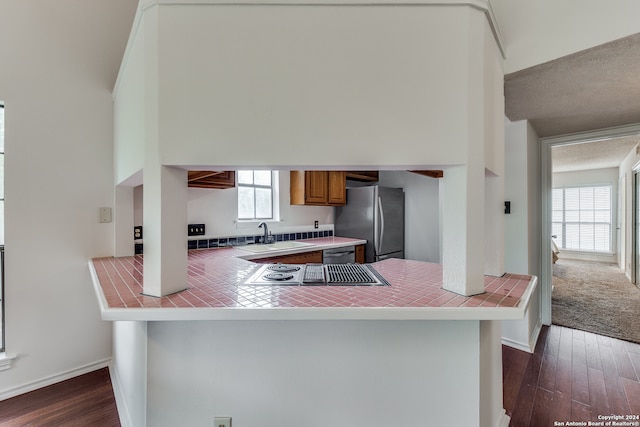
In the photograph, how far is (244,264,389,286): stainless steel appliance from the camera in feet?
4.56

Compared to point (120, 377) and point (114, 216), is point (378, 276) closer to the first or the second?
point (120, 377)

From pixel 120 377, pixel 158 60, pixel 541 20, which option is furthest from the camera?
pixel 120 377

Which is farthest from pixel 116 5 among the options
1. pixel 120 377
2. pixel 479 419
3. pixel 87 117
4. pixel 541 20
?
pixel 479 419

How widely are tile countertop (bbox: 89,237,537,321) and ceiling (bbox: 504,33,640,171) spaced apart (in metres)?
1.17

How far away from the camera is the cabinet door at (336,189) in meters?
3.69

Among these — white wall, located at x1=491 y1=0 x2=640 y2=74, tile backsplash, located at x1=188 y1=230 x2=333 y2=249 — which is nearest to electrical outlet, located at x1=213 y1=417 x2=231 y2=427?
tile backsplash, located at x1=188 y1=230 x2=333 y2=249

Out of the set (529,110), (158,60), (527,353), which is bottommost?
(527,353)

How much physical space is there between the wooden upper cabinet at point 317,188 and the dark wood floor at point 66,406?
247cm

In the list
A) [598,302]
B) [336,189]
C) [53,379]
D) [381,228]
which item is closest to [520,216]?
[381,228]

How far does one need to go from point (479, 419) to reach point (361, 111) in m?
1.41

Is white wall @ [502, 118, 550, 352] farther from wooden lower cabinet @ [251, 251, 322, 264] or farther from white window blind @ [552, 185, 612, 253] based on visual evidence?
white window blind @ [552, 185, 612, 253]

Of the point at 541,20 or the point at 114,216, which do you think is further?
the point at 114,216

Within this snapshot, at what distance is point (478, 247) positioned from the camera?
1201 mm

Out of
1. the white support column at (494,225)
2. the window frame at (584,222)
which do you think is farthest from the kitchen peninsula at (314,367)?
the window frame at (584,222)
